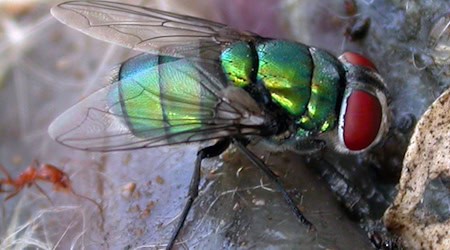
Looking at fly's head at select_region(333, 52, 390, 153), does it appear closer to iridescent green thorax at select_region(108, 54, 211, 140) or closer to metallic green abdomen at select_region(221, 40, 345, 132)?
metallic green abdomen at select_region(221, 40, 345, 132)

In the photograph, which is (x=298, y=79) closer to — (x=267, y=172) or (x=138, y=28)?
(x=267, y=172)

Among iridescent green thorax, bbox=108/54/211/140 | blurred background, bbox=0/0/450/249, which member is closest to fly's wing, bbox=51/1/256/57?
iridescent green thorax, bbox=108/54/211/140

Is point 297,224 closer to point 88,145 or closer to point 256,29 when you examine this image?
point 88,145

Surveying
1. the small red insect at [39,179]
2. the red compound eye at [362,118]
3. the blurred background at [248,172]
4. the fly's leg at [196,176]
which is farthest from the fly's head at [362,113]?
the small red insect at [39,179]

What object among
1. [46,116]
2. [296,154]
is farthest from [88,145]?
[46,116]

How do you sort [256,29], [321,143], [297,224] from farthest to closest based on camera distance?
1. [256,29]
2. [321,143]
3. [297,224]

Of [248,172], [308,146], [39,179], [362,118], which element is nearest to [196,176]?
[248,172]
